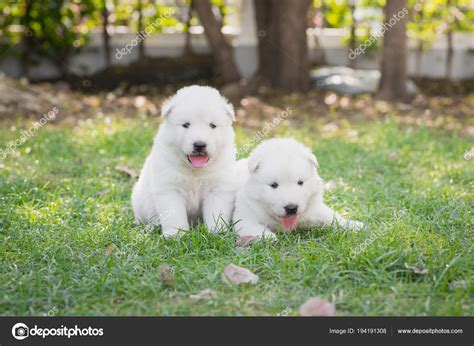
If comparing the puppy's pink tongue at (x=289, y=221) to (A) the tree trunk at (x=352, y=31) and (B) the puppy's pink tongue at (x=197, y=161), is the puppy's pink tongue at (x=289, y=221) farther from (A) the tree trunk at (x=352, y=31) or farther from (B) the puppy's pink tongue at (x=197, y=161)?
(A) the tree trunk at (x=352, y=31)

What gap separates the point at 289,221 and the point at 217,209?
515 mm

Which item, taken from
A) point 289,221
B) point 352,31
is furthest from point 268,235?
point 352,31

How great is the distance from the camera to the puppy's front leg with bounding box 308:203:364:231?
13.4 feet

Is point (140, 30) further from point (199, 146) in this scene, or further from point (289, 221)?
point (289, 221)

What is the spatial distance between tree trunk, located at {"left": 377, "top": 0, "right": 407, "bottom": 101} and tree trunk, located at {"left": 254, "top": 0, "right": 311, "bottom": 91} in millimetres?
1465

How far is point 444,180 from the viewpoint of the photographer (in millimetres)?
5473

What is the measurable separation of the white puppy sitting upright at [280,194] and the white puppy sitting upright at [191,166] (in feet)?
0.58

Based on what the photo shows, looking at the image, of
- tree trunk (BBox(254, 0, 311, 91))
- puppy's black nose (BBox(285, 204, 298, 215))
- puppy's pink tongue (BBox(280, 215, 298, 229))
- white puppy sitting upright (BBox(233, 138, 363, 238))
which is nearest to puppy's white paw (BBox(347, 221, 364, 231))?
white puppy sitting upright (BBox(233, 138, 363, 238))

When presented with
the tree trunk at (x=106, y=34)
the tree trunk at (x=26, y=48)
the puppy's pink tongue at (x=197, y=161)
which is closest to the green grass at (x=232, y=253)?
the puppy's pink tongue at (x=197, y=161)

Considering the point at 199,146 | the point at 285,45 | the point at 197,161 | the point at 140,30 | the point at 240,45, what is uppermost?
the point at 199,146

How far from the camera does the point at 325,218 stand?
411 cm

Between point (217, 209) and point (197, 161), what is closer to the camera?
point (197, 161)
